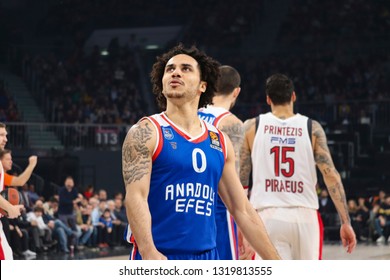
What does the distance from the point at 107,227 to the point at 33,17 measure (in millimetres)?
17409

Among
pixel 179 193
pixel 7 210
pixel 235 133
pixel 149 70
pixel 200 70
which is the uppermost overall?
pixel 149 70

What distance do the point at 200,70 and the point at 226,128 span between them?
1.81 metres

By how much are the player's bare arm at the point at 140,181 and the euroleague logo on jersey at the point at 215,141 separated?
360 mm

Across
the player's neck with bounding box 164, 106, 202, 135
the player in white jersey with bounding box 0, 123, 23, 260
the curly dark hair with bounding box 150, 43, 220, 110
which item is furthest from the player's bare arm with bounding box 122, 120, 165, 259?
the player in white jersey with bounding box 0, 123, 23, 260

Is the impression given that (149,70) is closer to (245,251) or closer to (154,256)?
(245,251)

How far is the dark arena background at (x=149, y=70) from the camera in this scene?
79.8ft

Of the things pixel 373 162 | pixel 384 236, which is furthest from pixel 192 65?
pixel 373 162

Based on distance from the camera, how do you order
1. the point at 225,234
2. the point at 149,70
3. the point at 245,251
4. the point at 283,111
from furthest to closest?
the point at 149,70 → the point at 283,111 → the point at 245,251 → the point at 225,234

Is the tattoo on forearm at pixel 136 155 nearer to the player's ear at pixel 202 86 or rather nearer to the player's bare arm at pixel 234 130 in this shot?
the player's ear at pixel 202 86

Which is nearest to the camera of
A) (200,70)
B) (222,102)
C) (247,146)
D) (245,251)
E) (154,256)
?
(154,256)

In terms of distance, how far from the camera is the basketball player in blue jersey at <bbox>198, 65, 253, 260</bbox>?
646 cm

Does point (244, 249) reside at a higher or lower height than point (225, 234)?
lower

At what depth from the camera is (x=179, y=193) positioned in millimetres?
4457

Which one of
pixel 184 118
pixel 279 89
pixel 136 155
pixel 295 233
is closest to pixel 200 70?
pixel 184 118
